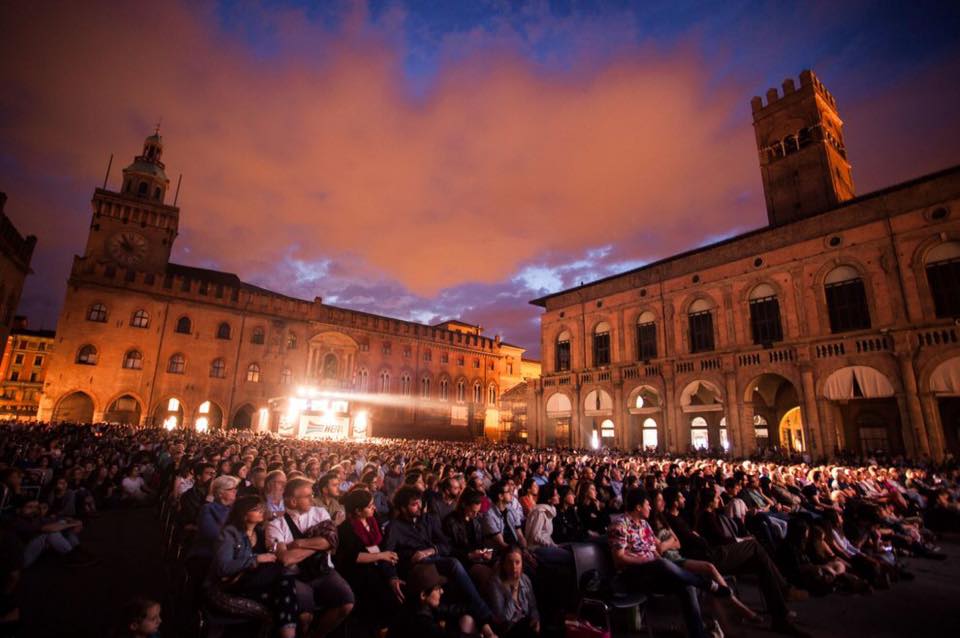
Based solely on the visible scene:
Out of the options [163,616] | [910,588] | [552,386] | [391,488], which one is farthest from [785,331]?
[163,616]

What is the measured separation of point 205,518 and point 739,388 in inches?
966

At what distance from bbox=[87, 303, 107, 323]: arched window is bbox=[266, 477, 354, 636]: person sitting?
3802cm

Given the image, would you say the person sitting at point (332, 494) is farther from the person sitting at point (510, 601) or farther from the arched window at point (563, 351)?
the arched window at point (563, 351)

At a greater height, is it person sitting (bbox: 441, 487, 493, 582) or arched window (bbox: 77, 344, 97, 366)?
arched window (bbox: 77, 344, 97, 366)

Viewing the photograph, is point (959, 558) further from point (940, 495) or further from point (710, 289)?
point (710, 289)

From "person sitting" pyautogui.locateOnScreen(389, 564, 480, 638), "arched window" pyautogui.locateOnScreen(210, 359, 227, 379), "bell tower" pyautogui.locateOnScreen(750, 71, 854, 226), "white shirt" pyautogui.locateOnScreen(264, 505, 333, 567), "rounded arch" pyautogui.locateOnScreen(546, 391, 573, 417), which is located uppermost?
"bell tower" pyautogui.locateOnScreen(750, 71, 854, 226)

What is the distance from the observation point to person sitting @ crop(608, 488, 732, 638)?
14.4 ft

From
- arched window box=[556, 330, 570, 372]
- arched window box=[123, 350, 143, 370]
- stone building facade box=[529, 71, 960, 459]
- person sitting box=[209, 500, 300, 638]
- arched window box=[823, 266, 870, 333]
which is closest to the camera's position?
person sitting box=[209, 500, 300, 638]

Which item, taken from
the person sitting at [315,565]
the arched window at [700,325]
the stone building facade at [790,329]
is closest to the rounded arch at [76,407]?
the stone building facade at [790,329]

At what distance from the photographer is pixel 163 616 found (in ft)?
16.9

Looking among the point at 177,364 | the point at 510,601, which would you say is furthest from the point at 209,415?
the point at 510,601

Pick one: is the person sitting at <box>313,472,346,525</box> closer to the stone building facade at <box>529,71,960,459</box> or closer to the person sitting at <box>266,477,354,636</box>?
the person sitting at <box>266,477,354,636</box>

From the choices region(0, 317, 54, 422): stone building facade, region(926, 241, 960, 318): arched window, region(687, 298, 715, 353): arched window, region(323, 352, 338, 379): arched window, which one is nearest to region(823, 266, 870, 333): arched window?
region(926, 241, 960, 318): arched window

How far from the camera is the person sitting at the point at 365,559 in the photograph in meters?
4.28
